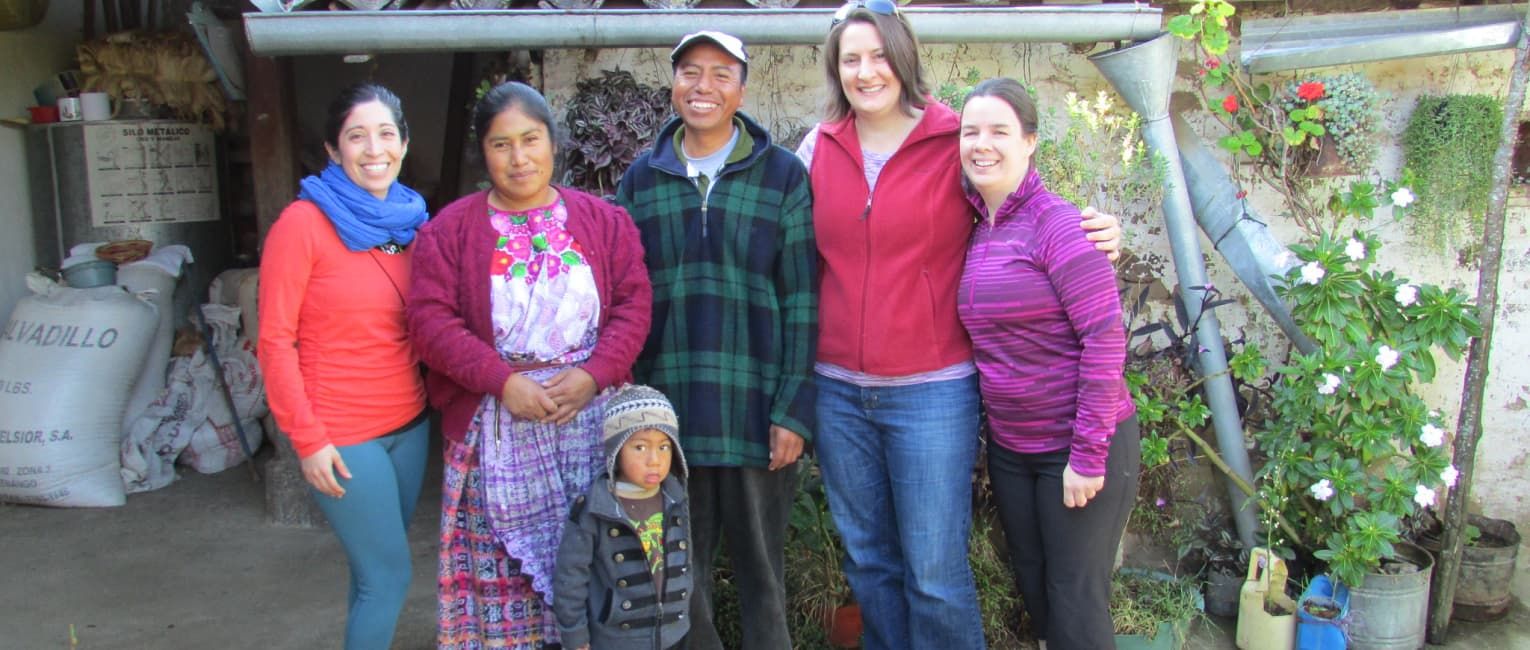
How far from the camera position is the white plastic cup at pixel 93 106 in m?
Result: 5.77

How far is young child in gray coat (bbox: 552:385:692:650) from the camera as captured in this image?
2.58 metres

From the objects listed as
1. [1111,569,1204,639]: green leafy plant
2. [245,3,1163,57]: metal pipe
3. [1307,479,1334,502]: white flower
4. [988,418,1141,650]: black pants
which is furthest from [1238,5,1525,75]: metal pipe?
[988,418,1141,650]: black pants

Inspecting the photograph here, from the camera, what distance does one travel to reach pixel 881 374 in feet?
8.81

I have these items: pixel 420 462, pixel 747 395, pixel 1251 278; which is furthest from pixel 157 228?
pixel 1251 278

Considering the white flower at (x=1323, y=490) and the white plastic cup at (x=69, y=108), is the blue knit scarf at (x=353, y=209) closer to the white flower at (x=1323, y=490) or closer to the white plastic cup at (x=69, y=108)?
the white flower at (x=1323, y=490)

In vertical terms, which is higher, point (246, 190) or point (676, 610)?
point (246, 190)

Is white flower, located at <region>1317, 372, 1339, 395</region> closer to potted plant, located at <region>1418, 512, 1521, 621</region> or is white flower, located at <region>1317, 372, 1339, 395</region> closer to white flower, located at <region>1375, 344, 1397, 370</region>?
white flower, located at <region>1375, 344, 1397, 370</region>

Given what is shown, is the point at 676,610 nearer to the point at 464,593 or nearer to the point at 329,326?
the point at 464,593

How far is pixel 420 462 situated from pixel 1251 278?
302 centimetres

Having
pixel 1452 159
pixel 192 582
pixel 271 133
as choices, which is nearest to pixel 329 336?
pixel 192 582

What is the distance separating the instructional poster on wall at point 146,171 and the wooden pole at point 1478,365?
619 centimetres

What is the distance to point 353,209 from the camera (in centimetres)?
262

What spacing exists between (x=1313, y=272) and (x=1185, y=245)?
0.46m

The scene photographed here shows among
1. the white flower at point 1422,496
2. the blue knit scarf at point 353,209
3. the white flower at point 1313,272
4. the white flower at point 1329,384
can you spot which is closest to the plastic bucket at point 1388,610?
the white flower at point 1422,496
